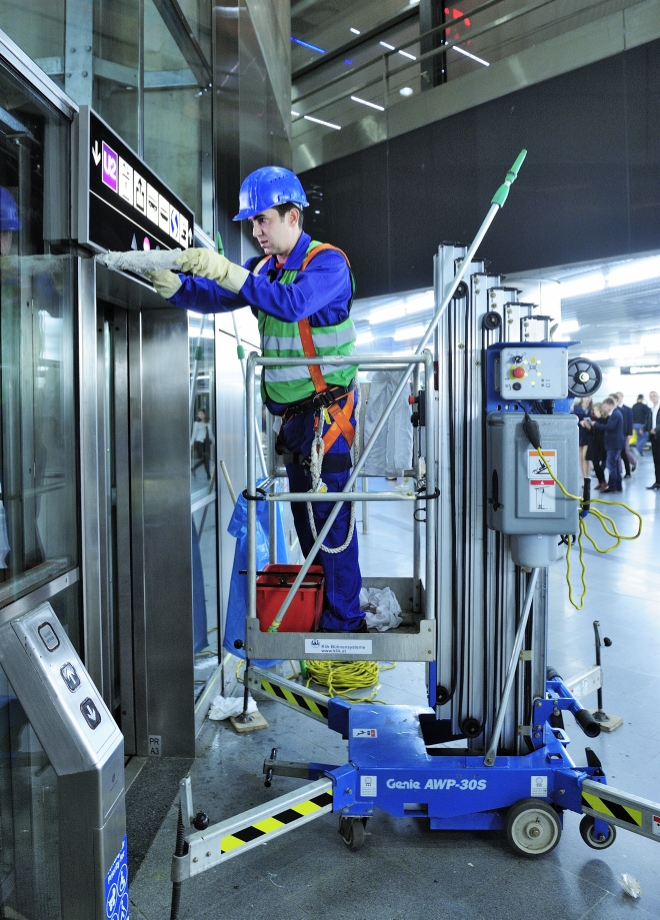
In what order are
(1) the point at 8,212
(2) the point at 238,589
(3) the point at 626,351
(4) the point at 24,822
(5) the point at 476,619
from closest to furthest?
(1) the point at 8,212 → (4) the point at 24,822 → (5) the point at 476,619 → (2) the point at 238,589 → (3) the point at 626,351

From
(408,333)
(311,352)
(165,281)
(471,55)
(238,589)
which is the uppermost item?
(471,55)

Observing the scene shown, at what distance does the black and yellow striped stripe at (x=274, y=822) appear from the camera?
8.21ft

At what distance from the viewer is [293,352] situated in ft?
Result: 9.78

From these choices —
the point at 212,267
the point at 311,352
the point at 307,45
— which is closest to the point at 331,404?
the point at 311,352

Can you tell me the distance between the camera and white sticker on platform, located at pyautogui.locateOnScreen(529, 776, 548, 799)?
294 centimetres

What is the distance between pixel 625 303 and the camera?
9805mm

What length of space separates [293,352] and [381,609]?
1303 millimetres

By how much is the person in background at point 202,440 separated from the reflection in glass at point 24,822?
2.09 meters

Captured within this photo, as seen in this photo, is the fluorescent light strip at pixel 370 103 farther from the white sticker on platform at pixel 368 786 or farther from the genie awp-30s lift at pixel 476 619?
the white sticker on platform at pixel 368 786

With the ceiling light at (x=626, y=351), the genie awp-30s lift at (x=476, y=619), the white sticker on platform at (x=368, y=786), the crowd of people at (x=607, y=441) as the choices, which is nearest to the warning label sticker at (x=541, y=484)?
the genie awp-30s lift at (x=476, y=619)

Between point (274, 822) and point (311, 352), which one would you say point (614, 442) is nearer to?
point (311, 352)

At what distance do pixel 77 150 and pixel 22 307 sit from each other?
2.03 ft

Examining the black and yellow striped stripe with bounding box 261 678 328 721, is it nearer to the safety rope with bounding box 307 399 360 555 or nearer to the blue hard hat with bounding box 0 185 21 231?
the safety rope with bounding box 307 399 360 555

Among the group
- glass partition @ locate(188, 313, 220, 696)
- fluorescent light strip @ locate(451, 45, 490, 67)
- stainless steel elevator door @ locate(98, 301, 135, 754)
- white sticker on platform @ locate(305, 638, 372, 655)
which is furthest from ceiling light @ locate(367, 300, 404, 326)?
white sticker on platform @ locate(305, 638, 372, 655)
